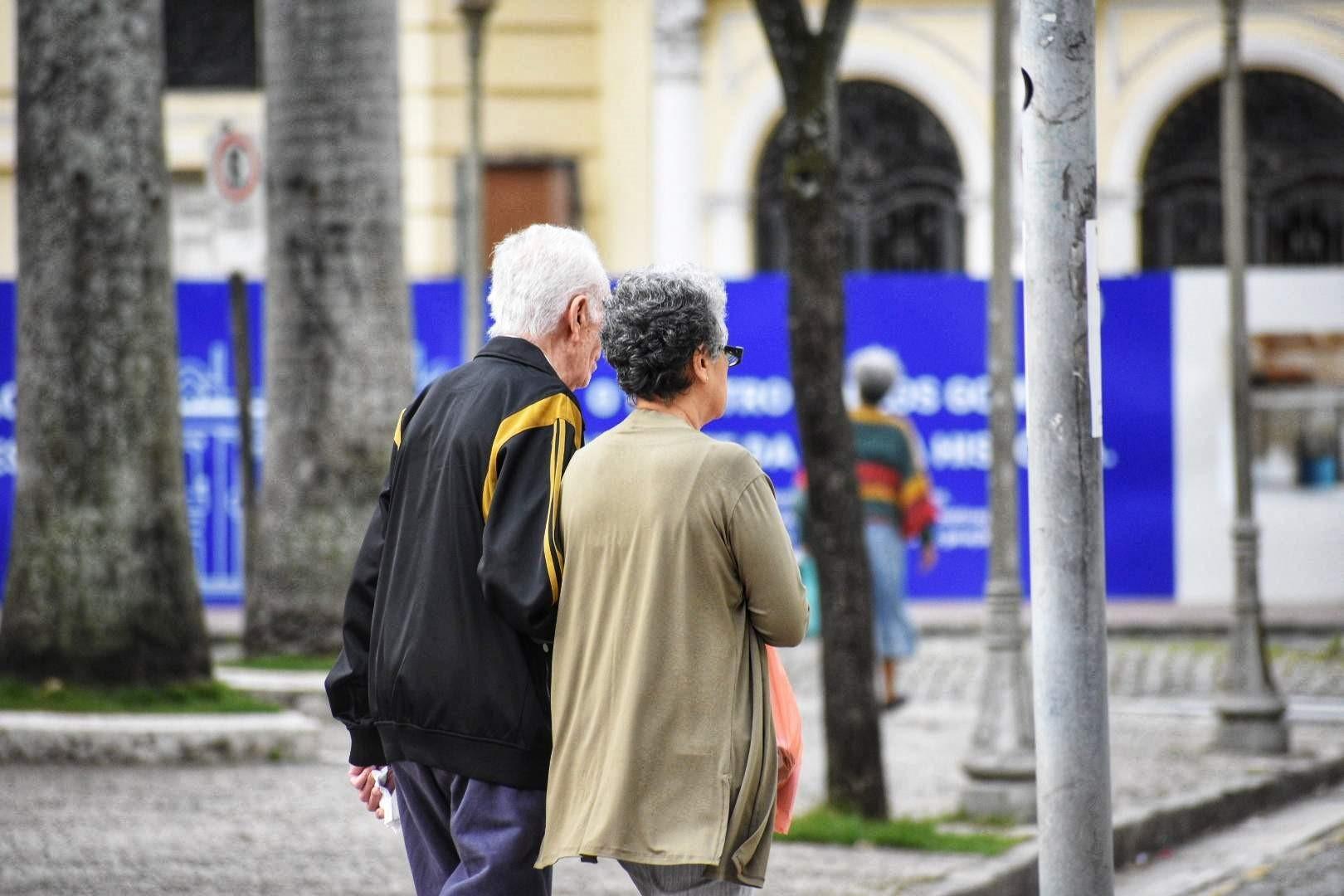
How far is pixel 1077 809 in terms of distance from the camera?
4.21 meters

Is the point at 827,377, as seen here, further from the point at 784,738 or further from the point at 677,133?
the point at 677,133

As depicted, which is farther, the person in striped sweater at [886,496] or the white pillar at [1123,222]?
the white pillar at [1123,222]

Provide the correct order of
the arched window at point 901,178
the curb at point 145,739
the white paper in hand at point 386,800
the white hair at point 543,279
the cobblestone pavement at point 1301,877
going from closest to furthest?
1. the white hair at point 543,279
2. the white paper in hand at point 386,800
3. the cobblestone pavement at point 1301,877
4. the curb at point 145,739
5. the arched window at point 901,178

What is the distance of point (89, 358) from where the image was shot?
30.2ft

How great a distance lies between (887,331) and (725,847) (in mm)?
13061

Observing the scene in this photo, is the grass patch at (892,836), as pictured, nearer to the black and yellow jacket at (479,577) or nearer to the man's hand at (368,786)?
the man's hand at (368,786)

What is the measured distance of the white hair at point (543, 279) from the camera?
3.97 metres

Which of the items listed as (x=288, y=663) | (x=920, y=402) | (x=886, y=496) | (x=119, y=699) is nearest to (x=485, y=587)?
(x=119, y=699)

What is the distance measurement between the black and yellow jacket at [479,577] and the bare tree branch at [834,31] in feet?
12.8

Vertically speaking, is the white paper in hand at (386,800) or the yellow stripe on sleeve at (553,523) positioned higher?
the yellow stripe on sleeve at (553,523)

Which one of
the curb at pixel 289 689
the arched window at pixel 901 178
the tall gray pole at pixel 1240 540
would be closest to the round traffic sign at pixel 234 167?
the curb at pixel 289 689

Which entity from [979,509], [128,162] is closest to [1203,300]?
[979,509]

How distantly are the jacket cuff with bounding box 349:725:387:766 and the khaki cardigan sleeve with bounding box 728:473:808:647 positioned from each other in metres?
0.84

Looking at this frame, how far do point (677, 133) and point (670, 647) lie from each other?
17.1 meters
